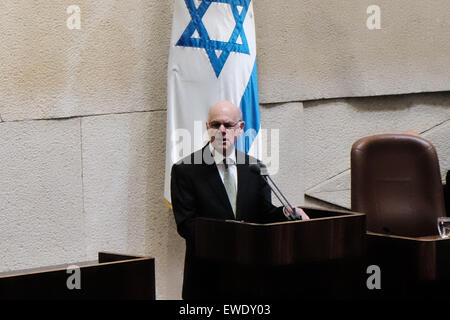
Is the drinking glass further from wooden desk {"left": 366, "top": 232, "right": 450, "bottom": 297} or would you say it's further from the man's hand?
the man's hand

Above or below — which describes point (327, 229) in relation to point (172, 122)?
below

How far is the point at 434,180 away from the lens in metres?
4.28

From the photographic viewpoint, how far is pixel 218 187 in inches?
138

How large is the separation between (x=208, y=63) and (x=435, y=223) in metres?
1.61

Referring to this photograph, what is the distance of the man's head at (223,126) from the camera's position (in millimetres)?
3455

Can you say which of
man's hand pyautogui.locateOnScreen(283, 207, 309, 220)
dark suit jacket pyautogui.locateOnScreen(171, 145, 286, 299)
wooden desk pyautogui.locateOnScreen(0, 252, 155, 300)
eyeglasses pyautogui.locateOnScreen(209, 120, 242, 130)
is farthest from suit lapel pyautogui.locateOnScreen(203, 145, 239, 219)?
wooden desk pyautogui.locateOnScreen(0, 252, 155, 300)

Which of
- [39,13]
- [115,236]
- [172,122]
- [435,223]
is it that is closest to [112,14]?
[39,13]

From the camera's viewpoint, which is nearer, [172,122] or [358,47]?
[172,122]

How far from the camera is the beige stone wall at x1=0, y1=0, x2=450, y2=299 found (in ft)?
14.0

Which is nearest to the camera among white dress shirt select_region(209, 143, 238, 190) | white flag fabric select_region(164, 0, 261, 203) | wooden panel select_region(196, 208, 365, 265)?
wooden panel select_region(196, 208, 365, 265)

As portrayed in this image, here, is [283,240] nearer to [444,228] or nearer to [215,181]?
[215,181]
